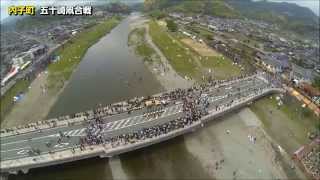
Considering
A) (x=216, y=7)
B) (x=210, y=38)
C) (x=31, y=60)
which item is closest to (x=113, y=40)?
(x=210, y=38)

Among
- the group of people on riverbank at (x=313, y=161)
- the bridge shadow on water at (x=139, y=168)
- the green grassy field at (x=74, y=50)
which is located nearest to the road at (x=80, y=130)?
the bridge shadow on water at (x=139, y=168)

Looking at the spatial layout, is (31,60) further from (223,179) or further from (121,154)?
(223,179)

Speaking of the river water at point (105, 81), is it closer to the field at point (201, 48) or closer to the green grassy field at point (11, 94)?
the green grassy field at point (11, 94)

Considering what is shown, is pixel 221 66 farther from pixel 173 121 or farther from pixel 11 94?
pixel 11 94

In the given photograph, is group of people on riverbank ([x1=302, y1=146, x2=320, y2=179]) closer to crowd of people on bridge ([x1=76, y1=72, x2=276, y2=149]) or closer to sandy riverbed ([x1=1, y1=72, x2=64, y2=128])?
crowd of people on bridge ([x1=76, y1=72, x2=276, y2=149])

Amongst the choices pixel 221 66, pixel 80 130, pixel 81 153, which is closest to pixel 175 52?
pixel 221 66

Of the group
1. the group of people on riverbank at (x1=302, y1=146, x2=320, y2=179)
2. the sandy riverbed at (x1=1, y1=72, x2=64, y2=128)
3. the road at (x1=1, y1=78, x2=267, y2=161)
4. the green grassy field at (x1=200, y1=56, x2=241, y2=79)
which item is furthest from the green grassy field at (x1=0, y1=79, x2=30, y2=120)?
the green grassy field at (x1=200, y1=56, x2=241, y2=79)
